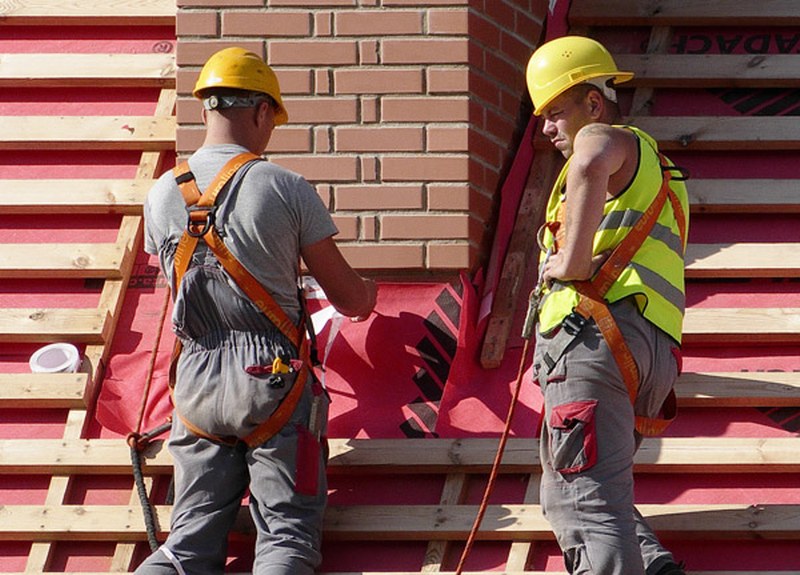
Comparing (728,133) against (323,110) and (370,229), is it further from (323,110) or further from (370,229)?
(323,110)

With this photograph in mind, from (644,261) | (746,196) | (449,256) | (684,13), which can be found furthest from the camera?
(684,13)

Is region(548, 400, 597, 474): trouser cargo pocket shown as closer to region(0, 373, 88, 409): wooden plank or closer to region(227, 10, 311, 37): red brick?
region(0, 373, 88, 409): wooden plank

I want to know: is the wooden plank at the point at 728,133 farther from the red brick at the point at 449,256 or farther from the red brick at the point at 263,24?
the red brick at the point at 263,24

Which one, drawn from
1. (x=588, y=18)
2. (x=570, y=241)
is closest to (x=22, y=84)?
(x=588, y=18)

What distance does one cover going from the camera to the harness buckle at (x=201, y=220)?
5053 mm

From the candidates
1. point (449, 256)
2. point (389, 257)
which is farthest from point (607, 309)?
point (389, 257)

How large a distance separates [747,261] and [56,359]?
Result: 9.02 feet

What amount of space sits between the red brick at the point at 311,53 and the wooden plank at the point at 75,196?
775mm

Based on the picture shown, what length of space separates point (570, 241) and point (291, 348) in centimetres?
102

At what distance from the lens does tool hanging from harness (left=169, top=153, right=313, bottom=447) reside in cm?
504

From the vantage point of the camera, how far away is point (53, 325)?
6.03 m

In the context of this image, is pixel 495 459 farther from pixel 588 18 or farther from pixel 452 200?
pixel 588 18

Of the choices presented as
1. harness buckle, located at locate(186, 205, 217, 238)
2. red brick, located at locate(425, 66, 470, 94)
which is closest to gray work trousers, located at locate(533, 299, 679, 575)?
harness buckle, located at locate(186, 205, 217, 238)

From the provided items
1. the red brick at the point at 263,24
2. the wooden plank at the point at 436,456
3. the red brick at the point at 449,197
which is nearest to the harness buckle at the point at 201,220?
the wooden plank at the point at 436,456
